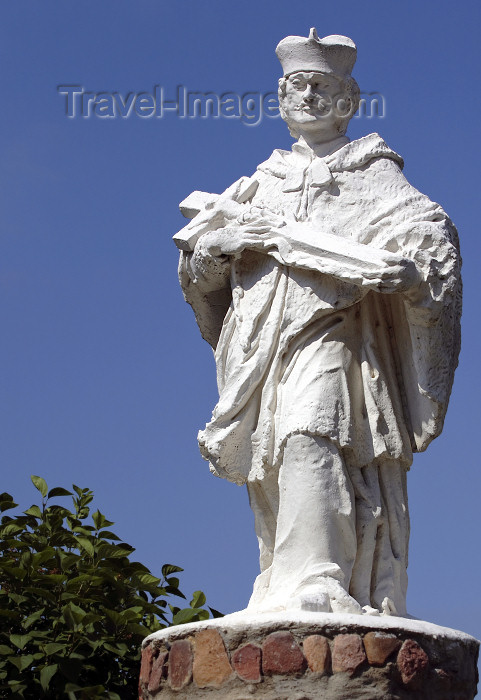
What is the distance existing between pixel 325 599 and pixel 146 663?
1.03 meters

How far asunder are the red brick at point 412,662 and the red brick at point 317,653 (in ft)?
1.08

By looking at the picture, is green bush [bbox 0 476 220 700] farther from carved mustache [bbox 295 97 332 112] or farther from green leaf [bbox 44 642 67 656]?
carved mustache [bbox 295 97 332 112]

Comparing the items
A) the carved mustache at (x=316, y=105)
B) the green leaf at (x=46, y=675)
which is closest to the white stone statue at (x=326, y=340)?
the carved mustache at (x=316, y=105)

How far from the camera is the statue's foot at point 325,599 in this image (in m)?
6.01

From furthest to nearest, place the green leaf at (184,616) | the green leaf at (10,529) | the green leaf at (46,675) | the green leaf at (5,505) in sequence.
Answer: the green leaf at (5,505) < the green leaf at (10,529) < the green leaf at (184,616) < the green leaf at (46,675)

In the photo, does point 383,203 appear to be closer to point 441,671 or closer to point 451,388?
point 451,388

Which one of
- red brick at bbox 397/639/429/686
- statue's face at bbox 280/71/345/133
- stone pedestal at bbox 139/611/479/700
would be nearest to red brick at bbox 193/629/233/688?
stone pedestal at bbox 139/611/479/700

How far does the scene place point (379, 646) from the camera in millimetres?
5859

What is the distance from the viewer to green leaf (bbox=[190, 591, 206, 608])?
7.99 m

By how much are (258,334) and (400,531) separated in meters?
1.23

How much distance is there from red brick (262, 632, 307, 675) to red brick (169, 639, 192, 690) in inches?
17.0

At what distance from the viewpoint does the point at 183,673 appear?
618cm

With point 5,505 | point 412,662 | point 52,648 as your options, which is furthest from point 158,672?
point 5,505

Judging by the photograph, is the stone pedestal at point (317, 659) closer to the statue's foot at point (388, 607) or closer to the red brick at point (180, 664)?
the red brick at point (180, 664)
